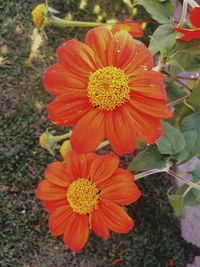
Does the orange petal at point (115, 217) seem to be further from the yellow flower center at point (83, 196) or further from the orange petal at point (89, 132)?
the orange petal at point (89, 132)

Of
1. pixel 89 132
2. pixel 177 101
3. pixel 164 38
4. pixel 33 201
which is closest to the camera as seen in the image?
pixel 89 132

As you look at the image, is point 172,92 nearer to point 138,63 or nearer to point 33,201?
point 138,63

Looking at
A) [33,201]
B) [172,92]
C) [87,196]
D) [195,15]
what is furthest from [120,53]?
[33,201]

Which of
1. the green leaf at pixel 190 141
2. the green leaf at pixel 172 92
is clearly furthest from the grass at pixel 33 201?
the green leaf at pixel 190 141

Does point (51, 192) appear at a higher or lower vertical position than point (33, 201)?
A: higher

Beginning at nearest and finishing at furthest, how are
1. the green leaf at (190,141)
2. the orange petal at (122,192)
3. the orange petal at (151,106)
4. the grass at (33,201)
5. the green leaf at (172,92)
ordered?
the orange petal at (151,106), the orange petal at (122,192), the green leaf at (190,141), the green leaf at (172,92), the grass at (33,201)

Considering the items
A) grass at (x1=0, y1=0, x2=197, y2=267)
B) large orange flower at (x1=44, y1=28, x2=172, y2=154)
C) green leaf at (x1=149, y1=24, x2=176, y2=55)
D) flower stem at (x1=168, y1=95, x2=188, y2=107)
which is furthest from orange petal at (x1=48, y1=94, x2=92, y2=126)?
grass at (x1=0, y1=0, x2=197, y2=267)
